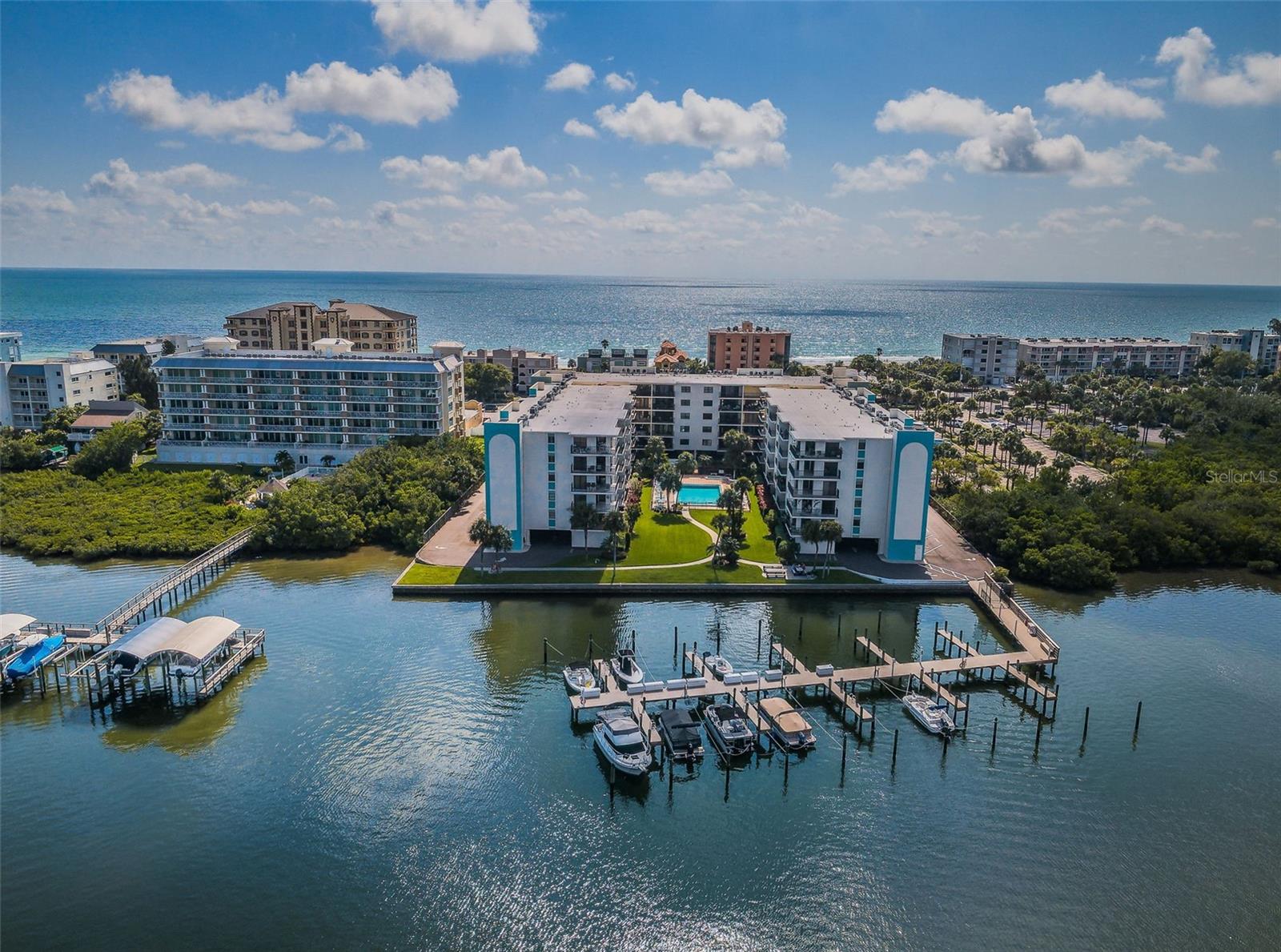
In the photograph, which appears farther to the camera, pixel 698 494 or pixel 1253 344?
pixel 1253 344

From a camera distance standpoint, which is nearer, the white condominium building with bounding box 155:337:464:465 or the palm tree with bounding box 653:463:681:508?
the palm tree with bounding box 653:463:681:508

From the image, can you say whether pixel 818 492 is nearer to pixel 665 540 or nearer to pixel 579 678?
pixel 665 540

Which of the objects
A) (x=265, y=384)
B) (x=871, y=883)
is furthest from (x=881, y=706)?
(x=265, y=384)

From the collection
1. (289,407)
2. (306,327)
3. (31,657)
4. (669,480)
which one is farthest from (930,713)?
(306,327)

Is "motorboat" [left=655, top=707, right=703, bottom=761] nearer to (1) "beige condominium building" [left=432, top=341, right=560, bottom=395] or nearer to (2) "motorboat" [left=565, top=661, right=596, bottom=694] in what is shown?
(2) "motorboat" [left=565, top=661, right=596, bottom=694]

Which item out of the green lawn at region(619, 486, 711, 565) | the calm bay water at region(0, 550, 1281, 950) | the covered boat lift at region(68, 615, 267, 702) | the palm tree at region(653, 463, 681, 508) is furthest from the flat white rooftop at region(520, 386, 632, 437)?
the covered boat lift at region(68, 615, 267, 702)
